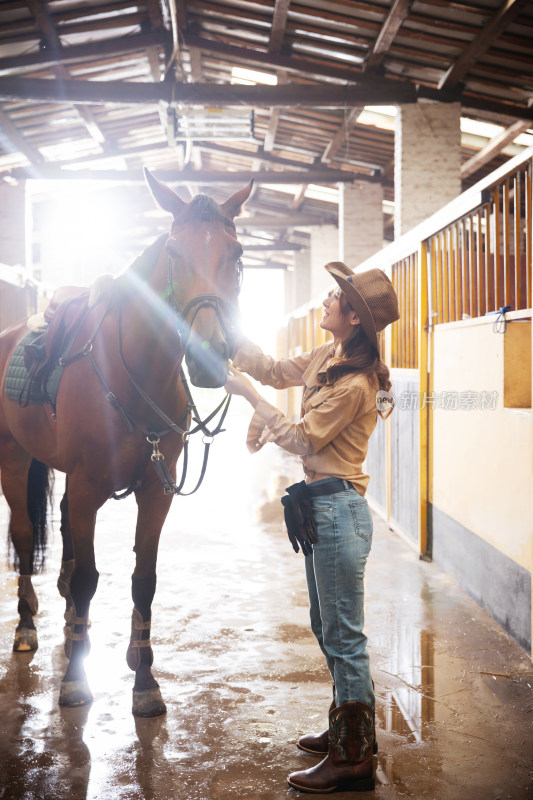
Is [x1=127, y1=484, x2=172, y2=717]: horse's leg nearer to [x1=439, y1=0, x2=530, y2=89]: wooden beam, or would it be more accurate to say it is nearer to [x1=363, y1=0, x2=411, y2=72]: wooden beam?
[x1=439, y1=0, x2=530, y2=89]: wooden beam

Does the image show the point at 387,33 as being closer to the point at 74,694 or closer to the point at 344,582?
the point at 344,582

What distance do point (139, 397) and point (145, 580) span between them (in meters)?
0.75

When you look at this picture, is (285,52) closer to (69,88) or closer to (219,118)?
(219,118)

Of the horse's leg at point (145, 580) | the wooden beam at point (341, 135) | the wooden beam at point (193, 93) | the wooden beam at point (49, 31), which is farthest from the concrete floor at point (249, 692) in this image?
the wooden beam at point (341, 135)

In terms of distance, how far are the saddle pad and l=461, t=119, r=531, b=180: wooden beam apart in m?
7.59

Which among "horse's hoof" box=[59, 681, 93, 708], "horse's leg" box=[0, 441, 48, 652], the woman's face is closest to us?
the woman's face

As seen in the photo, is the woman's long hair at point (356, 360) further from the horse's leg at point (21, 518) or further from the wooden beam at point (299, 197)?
the wooden beam at point (299, 197)

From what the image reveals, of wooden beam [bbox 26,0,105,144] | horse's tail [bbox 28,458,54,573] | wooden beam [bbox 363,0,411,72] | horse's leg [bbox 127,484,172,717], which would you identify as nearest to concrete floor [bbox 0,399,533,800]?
horse's leg [bbox 127,484,172,717]

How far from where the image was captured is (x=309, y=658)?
3.09 meters

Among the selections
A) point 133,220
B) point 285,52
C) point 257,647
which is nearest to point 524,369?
point 257,647

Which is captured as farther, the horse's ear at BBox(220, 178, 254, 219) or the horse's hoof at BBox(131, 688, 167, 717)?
the horse's hoof at BBox(131, 688, 167, 717)

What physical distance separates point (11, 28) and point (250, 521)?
20.5 ft

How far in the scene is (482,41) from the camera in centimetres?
734

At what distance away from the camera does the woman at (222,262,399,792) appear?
79.4 inches
